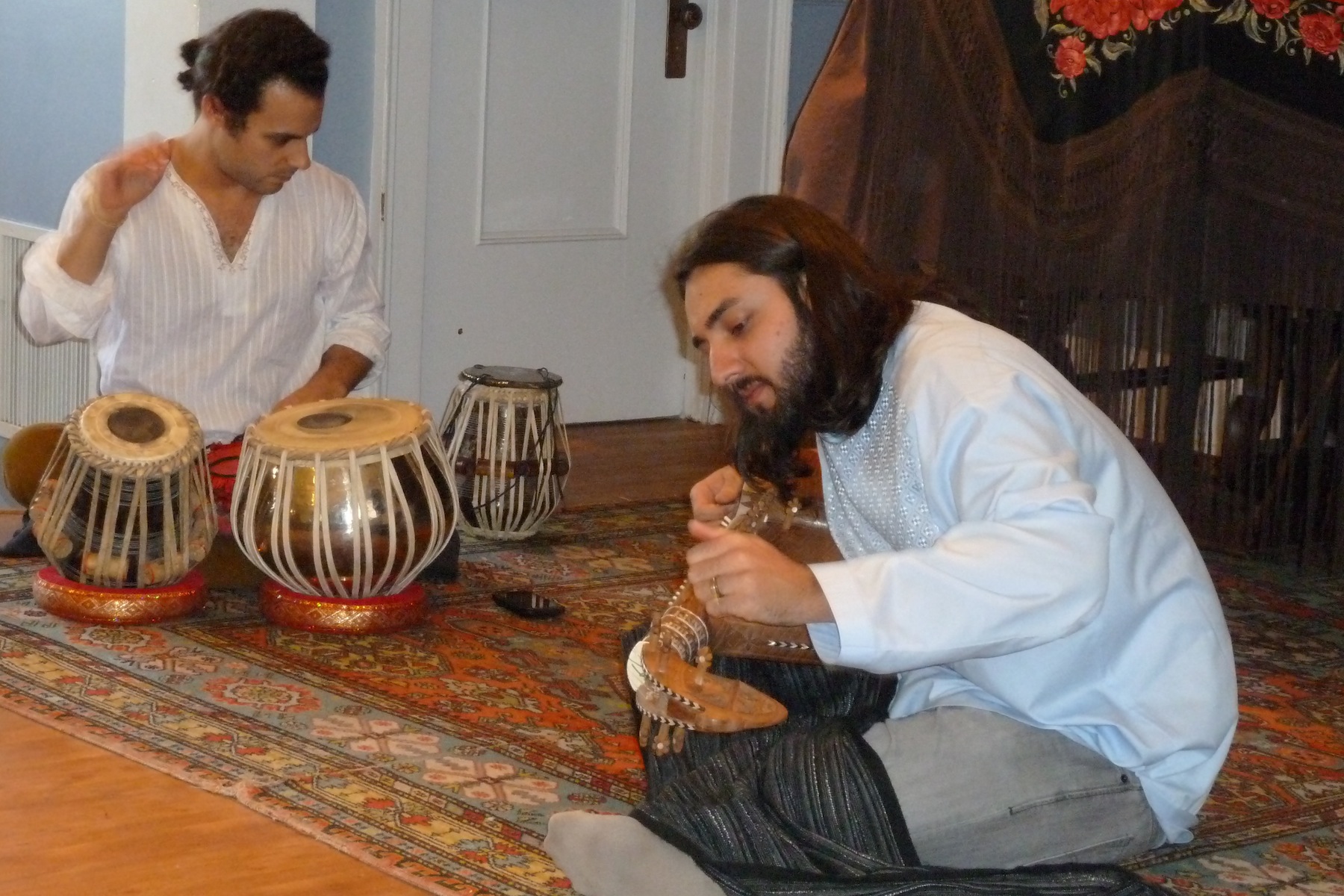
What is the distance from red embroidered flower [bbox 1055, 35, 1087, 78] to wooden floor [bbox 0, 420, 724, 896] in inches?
80.3

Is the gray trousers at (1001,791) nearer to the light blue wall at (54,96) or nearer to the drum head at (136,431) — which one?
the drum head at (136,431)

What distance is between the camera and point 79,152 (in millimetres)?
4363

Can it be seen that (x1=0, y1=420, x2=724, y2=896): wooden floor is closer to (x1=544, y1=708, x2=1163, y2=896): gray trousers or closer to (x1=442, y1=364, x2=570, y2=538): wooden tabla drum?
(x1=544, y1=708, x2=1163, y2=896): gray trousers

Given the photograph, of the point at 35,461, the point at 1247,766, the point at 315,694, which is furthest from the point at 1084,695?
the point at 35,461

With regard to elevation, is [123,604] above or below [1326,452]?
below

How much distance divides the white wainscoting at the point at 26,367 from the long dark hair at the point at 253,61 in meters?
1.39

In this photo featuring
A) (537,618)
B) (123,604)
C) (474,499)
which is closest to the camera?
(123,604)

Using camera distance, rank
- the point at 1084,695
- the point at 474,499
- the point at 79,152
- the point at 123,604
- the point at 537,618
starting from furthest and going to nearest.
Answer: the point at 79,152 < the point at 474,499 < the point at 537,618 < the point at 123,604 < the point at 1084,695

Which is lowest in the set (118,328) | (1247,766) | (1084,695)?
(1247,766)

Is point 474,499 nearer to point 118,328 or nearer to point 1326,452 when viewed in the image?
point 118,328

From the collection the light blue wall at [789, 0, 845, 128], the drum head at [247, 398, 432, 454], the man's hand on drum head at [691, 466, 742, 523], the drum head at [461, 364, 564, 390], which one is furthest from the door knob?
the man's hand on drum head at [691, 466, 742, 523]

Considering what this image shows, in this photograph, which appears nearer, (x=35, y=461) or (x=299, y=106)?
(x=299, y=106)

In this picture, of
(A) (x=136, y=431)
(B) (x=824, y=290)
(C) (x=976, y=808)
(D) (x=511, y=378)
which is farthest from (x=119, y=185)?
(C) (x=976, y=808)

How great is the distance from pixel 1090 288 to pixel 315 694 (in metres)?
1.66
